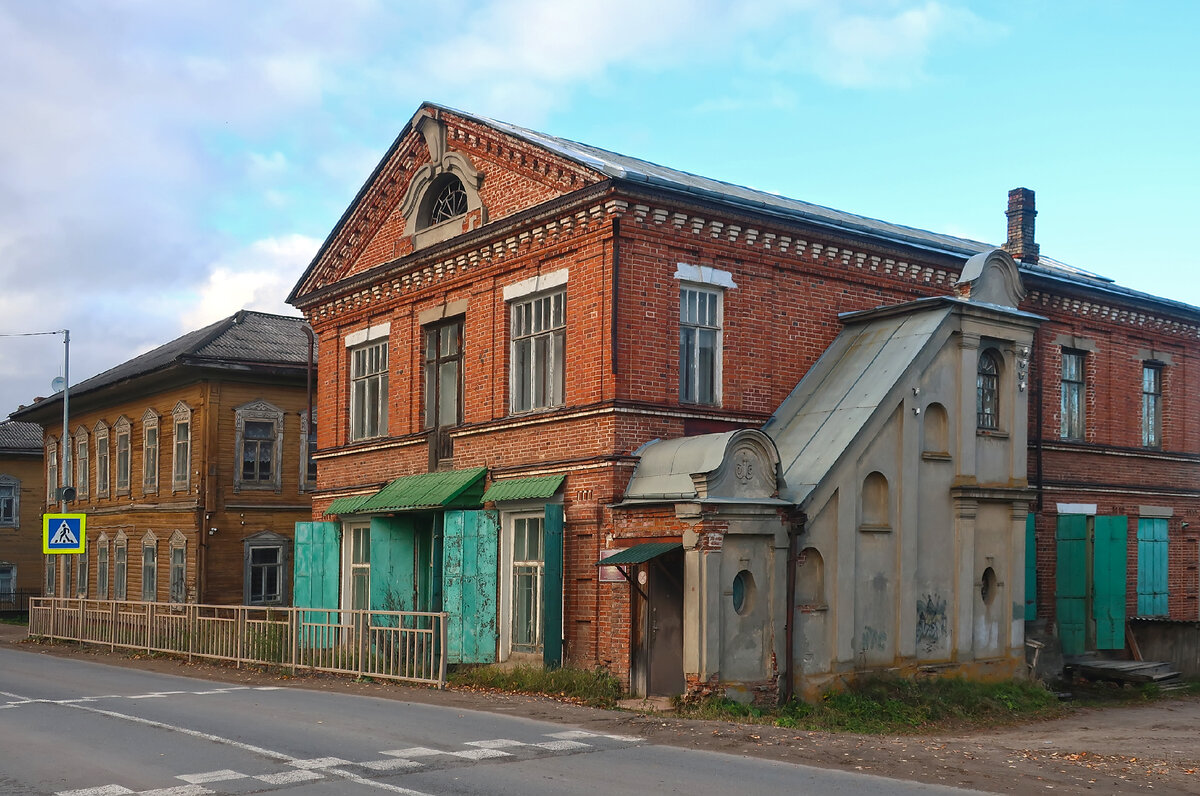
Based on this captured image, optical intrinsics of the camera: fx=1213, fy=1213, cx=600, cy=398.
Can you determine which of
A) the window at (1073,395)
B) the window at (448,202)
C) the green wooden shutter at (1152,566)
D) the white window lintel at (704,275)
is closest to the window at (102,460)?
the window at (448,202)

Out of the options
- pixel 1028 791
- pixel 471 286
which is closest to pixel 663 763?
pixel 1028 791

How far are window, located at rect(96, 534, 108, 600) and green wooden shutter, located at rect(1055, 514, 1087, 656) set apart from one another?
90.0 feet

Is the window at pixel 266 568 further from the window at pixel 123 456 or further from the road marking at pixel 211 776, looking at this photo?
the road marking at pixel 211 776

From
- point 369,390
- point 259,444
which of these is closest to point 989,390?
point 369,390

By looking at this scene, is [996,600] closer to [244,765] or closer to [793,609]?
[793,609]

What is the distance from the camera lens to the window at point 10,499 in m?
48.3

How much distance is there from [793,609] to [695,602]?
1548 mm

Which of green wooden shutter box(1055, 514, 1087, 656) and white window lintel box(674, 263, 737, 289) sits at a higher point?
white window lintel box(674, 263, 737, 289)

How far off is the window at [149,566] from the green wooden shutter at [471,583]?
17.2 m

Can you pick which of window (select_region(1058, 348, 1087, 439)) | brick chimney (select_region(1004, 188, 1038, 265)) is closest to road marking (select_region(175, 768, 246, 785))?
window (select_region(1058, 348, 1087, 439))

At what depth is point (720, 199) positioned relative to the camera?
17.9m

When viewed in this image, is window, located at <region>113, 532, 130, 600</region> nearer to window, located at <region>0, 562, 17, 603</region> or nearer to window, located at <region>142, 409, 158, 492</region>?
window, located at <region>142, 409, 158, 492</region>

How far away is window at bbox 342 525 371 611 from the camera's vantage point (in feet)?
75.6

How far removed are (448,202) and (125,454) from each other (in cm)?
1892
